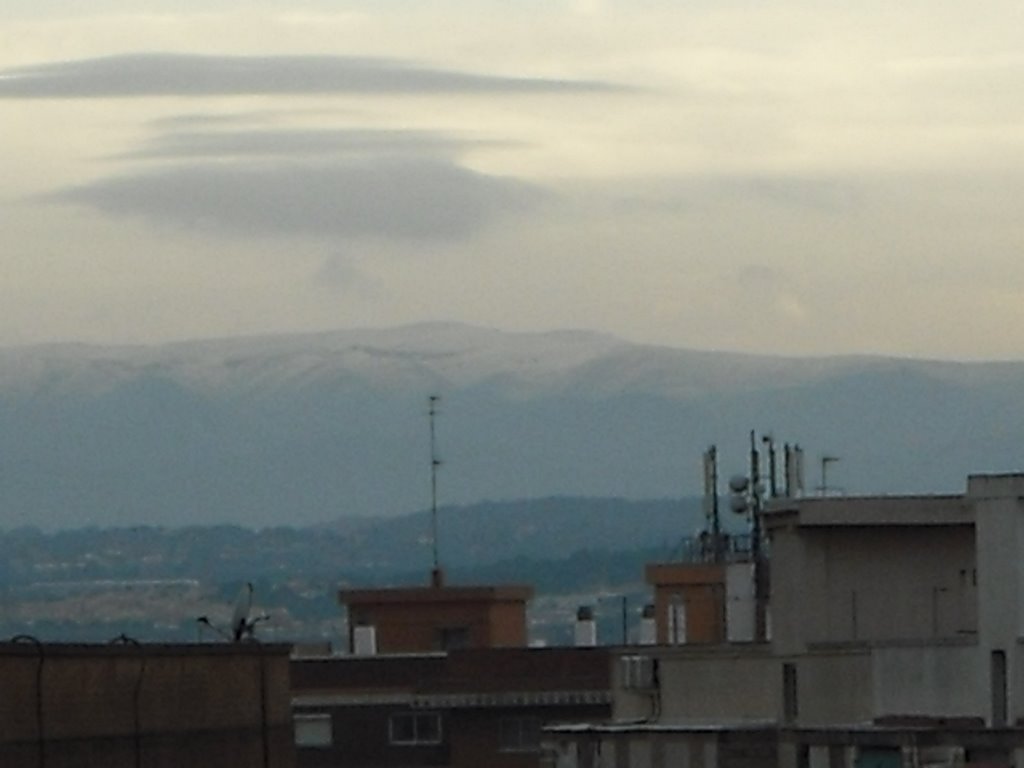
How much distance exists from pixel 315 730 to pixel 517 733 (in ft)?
16.8

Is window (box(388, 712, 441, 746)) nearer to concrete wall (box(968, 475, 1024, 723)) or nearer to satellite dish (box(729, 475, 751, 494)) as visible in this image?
satellite dish (box(729, 475, 751, 494))

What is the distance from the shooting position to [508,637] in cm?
11631

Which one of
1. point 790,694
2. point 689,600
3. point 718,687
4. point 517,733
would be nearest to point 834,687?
point 790,694

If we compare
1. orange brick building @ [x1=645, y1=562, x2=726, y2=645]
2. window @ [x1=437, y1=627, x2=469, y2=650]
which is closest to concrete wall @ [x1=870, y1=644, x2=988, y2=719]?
orange brick building @ [x1=645, y1=562, x2=726, y2=645]

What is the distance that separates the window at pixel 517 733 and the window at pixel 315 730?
4451mm

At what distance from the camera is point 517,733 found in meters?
94.7

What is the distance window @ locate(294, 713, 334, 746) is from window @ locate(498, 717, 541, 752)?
4.45 m

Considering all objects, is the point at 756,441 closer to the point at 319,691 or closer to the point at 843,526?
the point at 319,691

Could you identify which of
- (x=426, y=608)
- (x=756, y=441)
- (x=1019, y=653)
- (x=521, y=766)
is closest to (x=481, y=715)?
(x=521, y=766)

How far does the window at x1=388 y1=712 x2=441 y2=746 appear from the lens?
97.1 meters

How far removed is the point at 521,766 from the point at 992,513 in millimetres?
44193

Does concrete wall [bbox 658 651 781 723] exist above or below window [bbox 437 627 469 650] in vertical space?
below

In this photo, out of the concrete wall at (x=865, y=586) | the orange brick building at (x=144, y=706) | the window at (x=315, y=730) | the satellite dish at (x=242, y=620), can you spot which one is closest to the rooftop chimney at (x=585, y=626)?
the window at (x=315, y=730)

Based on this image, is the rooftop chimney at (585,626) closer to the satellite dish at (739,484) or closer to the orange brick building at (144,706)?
the satellite dish at (739,484)
